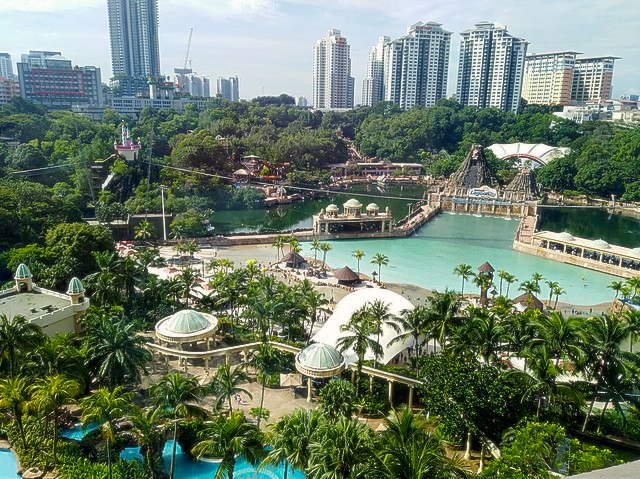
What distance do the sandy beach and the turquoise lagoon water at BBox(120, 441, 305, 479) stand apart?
1880 cm

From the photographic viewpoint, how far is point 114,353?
807 inches

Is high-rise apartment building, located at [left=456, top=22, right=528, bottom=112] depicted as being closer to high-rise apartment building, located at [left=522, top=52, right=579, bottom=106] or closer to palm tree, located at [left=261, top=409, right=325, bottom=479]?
high-rise apartment building, located at [left=522, top=52, right=579, bottom=106]

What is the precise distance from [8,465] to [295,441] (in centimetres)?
1136

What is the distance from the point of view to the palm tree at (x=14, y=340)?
791 inches

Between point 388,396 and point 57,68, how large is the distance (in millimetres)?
146806

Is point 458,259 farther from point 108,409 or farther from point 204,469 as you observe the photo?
point 108,409

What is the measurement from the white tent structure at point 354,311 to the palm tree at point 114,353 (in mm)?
8874

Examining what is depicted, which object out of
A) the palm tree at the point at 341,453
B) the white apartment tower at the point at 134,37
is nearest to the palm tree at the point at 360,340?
the palm tree at the point at 341,453

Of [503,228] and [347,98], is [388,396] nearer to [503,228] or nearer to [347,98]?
[503,228]

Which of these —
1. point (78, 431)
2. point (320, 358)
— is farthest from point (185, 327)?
point (320, 358)

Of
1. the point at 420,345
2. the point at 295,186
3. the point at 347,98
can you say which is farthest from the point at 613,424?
the point at 347,98

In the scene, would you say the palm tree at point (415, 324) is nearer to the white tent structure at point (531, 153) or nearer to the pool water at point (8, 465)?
the pool water at point (8, 465)

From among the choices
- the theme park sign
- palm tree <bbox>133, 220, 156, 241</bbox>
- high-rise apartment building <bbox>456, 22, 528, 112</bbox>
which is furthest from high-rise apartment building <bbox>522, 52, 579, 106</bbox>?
palm tree <bbox>133, 220, 156, 241</bbox>

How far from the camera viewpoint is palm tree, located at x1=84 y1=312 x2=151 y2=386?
67.0 feet
